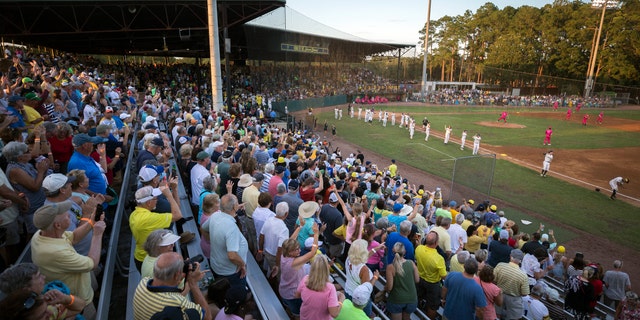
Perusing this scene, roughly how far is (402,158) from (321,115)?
60.4ft

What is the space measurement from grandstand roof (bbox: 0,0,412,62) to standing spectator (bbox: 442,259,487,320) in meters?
17.4

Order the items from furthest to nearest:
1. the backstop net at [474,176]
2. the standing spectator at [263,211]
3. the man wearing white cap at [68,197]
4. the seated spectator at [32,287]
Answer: the backstop net at [474,176]
the standing spectator at [263,211]
the man wearing white cap at [68,197]
the seated spectator at [32,287]

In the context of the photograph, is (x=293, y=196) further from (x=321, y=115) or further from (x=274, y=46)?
(x=321, y=115)

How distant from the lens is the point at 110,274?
3811mm

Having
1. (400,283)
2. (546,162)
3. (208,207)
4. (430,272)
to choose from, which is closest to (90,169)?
(208,207)

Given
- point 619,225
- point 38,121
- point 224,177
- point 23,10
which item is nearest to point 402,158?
point 619,225

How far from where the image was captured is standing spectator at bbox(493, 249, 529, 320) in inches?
208

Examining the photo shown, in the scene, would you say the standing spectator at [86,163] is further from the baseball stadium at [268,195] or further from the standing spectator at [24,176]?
the standing spectator at [24,176]

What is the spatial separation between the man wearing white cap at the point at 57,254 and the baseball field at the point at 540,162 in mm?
13695

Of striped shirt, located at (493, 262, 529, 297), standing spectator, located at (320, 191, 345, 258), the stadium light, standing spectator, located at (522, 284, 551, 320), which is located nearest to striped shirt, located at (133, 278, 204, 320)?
standing spectator, located at (320, 191, 345, 258)

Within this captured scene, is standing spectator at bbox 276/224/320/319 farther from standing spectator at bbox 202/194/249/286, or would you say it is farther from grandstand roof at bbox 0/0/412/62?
grandstand roof at bbox 0/0/412/62

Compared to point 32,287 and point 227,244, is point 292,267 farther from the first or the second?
point 32,287

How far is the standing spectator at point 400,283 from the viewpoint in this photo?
179 inches

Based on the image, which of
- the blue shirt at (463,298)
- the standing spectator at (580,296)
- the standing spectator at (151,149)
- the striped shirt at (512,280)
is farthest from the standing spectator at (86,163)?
the standing spectator at (580,296)
